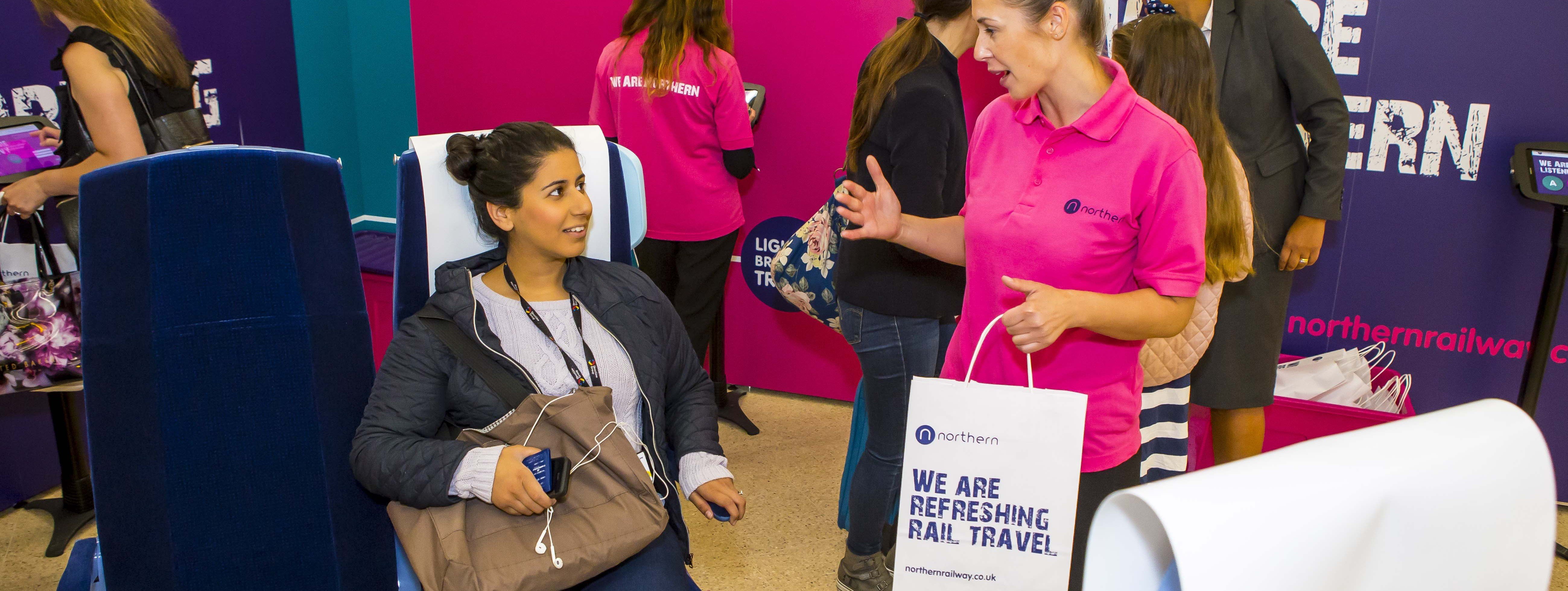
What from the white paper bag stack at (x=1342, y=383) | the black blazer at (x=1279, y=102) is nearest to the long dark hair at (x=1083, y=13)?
the black blazer at (x=1279, y=102)

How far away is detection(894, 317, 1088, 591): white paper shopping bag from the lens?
1.35 m

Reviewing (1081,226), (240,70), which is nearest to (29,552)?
(240,70)

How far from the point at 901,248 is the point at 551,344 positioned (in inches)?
30.1

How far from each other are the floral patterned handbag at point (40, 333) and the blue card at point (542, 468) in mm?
1353

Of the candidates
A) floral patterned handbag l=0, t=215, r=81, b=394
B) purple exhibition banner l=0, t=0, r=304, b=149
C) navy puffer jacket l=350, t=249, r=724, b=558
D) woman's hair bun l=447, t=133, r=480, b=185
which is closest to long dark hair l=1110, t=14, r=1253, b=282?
navy puffer jacket l=350, t=249, r=724, b=558

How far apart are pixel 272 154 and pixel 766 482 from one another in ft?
6.84

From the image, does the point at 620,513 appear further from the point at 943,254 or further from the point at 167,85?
the point at 167,85

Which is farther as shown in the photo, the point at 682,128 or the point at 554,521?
the point at 682,128

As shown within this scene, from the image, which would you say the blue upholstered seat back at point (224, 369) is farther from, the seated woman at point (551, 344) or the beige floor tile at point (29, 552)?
the beige floor tile at point (29, 552)

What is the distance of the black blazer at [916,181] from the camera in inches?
78.6

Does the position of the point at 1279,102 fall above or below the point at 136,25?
below

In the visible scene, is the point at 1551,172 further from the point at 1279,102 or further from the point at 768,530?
the point at 768,530

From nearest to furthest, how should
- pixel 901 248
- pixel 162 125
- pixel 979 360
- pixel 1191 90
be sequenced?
pixel 979 360
pixel 1191 90
pixel 901 248
pixel 162 125

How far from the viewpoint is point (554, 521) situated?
156cm
